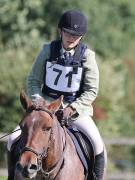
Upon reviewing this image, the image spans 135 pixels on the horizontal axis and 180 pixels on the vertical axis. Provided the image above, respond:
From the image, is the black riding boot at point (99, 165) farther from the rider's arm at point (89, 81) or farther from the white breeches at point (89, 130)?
the rider's arm at point (89, 81)

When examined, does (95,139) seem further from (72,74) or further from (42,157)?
(42,157)

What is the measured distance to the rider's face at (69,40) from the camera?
8.64 metres

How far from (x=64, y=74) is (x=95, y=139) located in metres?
0.73

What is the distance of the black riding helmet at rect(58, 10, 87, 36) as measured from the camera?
8.61m

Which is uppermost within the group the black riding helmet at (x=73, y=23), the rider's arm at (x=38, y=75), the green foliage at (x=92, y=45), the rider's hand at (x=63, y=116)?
the black riding helmet at (x=73, y=23)

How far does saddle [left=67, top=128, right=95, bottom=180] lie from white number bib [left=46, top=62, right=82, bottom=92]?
17.2 inches

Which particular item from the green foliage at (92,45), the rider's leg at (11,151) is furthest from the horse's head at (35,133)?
the green foliage at (92,45)

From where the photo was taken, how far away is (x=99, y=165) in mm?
8844

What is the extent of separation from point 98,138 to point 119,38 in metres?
22.9

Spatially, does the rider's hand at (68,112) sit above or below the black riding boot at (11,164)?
above

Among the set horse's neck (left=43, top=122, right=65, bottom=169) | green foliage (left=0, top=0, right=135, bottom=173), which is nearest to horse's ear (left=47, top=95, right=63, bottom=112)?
horse's neck (left=43, top=122, right=65, bottom=169)

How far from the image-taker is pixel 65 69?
8688 mm

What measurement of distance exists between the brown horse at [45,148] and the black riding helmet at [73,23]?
40.8 inches

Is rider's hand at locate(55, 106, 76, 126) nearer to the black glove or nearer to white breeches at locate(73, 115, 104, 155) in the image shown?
the black glove
